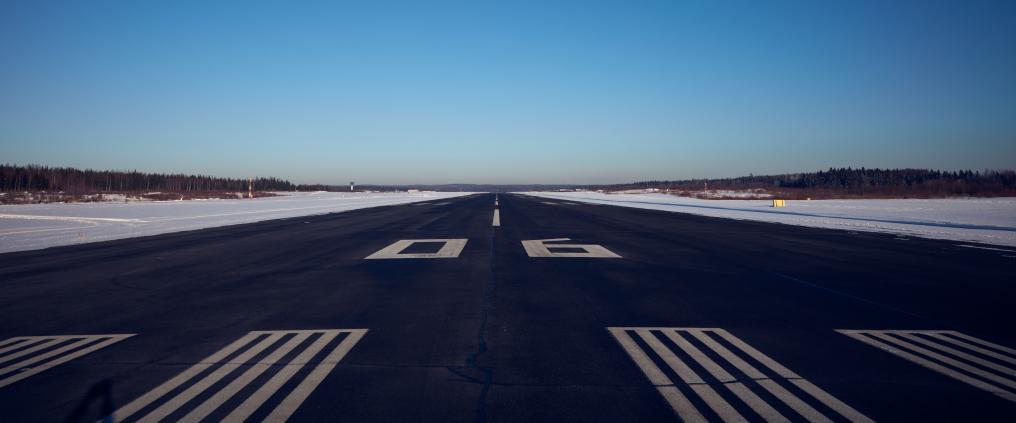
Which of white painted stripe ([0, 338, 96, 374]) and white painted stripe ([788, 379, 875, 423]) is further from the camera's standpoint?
white painted stripe ([0, 338, 96, 374])

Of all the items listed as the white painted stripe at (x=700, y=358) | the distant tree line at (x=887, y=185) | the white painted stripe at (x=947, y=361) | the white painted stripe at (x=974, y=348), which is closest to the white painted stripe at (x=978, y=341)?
the white painted stripe at (x=974, y=348)

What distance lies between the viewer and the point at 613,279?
9.27 m

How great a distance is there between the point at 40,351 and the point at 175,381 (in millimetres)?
1969

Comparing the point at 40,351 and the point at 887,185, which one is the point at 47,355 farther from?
the point at 887,185

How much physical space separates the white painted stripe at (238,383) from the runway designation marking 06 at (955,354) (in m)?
5.55

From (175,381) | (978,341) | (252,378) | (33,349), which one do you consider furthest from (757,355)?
(33,349)

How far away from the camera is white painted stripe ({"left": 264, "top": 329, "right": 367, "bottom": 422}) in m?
3.73

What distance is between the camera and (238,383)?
4316mm

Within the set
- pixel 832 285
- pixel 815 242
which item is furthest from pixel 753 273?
pixel 815 242

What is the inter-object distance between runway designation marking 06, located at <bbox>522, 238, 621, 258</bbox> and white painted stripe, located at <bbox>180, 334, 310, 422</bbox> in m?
7.82

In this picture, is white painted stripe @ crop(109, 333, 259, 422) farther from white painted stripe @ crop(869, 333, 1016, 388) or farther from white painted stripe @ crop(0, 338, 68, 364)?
white painted stripe @ crop(869, 333, 1016, 388)

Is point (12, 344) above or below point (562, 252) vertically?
below

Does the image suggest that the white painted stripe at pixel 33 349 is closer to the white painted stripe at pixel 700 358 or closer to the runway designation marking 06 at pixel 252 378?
the runway designation marking 06 at pixel 252 378

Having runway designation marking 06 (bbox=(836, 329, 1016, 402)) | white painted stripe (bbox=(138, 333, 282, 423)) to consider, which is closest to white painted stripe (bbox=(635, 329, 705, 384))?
runway designation marking 06 (bbox=(836, 329, 1016, 402))
